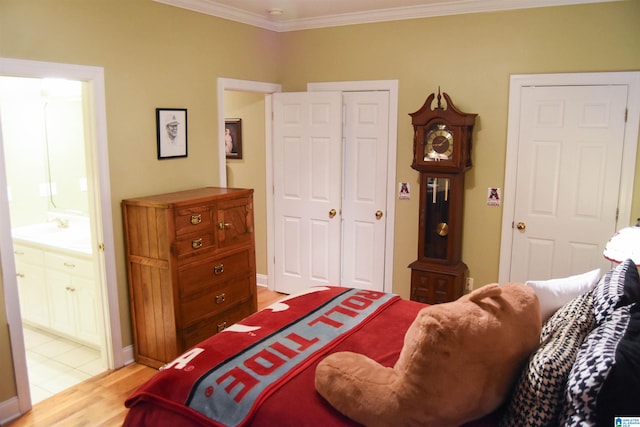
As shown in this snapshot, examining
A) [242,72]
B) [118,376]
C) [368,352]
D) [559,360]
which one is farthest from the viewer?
[242,72]

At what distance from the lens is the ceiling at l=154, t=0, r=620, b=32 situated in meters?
3.77

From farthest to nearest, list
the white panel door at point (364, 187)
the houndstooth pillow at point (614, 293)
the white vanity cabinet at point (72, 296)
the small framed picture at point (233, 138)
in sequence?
1. the small framed picture at point (233, 138)
2. the white panel door at point (364, 187)
3. the white vanity cabinet at point (72, 296)
4. the houndstooth pillow at point (614, 293)

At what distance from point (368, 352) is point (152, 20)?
2768 millimetres

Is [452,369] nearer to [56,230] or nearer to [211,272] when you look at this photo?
[211,272]

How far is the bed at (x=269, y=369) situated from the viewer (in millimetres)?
1739

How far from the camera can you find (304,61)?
4.68 meters

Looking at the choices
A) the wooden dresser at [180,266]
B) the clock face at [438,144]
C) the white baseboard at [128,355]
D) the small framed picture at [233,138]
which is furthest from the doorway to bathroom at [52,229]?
the clock face at [438,144]

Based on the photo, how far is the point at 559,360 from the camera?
1468 mm

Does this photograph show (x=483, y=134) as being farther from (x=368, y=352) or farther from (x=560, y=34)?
(x=368, y=352)

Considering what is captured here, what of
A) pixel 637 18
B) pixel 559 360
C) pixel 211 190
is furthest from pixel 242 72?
pixel 559 360

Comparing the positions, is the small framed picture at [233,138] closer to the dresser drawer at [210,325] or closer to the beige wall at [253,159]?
the beige wall at [253,159]

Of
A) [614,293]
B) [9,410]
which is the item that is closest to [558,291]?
[614,293]

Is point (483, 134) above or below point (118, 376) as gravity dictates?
above

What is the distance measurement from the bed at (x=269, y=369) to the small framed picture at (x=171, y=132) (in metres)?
1.72
